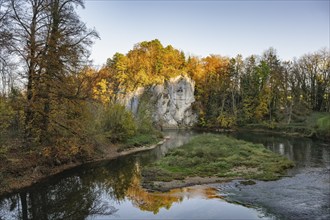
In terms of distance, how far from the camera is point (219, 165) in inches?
1078

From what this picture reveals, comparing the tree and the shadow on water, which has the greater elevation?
the tree

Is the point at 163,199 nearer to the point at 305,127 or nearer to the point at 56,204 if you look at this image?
the point at 56,204

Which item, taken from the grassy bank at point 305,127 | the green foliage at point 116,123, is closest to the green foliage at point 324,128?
the grassy bank at point 305,127

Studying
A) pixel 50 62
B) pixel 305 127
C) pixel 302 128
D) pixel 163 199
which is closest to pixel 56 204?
pixel 163 199

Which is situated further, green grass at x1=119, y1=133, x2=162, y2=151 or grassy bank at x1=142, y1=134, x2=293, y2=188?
green grass at x1=119, y1=133, x2=162, y2=151

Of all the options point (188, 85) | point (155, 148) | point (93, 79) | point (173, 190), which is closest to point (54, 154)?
point (93, 79)

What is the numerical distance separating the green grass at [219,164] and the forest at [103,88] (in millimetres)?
6920

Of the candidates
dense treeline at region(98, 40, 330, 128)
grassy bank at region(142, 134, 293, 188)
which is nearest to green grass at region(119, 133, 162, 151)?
grassy bank at region(142, 134, 293, 188)

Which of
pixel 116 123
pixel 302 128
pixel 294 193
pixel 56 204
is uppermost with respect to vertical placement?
pixel 116 123

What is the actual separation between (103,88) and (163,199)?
47.2 meters

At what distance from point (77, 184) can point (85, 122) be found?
22.5 ft

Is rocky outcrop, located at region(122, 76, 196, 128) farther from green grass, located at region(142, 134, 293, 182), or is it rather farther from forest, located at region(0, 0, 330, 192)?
green grass, located at region(142, 134, 293, 182)

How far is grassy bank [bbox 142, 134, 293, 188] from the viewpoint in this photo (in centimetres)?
2469

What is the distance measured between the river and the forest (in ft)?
10.9
